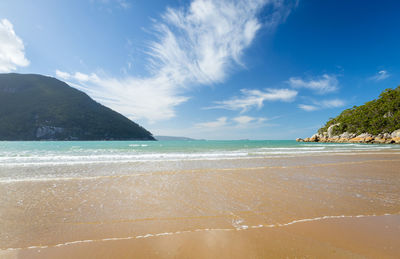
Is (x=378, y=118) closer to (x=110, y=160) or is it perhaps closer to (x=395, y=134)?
(x=395, y=134)

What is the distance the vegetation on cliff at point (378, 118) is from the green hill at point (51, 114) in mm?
138027

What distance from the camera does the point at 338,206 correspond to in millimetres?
4203

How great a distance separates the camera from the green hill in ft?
345

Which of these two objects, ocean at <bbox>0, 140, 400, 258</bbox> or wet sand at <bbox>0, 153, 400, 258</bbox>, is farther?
ocean at <bbox>0, 140, 400, 258</bbox>

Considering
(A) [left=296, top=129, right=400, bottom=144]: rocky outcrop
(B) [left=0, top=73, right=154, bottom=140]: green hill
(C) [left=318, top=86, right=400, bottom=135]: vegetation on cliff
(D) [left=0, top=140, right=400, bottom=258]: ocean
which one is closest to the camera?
(D) [left=0, top=140, right=400, bottom=258]: ocean

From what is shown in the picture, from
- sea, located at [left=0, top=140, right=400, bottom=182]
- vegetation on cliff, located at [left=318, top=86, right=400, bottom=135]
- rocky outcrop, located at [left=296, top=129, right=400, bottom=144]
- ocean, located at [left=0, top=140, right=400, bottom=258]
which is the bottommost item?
ocean, located at [left=0, top=140, right=400, bottom=258]

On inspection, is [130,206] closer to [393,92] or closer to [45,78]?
[393,92]

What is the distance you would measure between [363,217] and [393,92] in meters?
99.7

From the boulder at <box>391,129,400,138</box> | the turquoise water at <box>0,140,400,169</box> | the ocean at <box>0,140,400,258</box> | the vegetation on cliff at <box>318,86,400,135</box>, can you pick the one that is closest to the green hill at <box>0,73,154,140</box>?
the turquoise water at <box>0,140,400,169</box>

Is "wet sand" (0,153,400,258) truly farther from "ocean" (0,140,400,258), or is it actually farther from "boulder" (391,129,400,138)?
"boulder" (391,129,400,138)

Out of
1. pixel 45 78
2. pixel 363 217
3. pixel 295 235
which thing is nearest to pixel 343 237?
pixel 295 235

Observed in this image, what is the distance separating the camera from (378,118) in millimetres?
62656

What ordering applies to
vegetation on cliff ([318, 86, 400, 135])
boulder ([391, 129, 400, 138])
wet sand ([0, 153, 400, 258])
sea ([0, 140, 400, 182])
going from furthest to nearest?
vegetation on cliff ([318, 86, 400, 135]) → boulder ([391, 129, 400, 138]) → sea ([0, 140, 400, 182]) → wet sand ([0, 153, 400, 258])

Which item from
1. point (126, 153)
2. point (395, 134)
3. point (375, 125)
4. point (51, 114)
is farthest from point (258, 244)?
point (51, 114)
